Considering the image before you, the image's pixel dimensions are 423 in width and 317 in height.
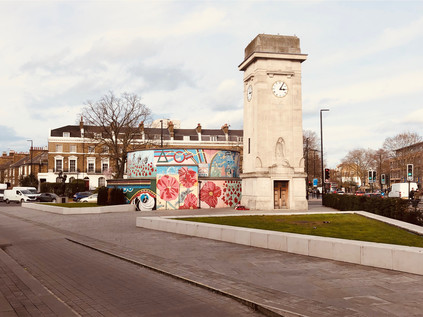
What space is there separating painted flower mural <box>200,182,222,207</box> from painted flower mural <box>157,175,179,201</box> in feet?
7.95

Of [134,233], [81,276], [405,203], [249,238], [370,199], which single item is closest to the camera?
[81,276]

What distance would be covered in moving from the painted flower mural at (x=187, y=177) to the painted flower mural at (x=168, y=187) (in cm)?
65

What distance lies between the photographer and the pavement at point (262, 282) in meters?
7.08

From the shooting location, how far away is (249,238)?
1470 cm

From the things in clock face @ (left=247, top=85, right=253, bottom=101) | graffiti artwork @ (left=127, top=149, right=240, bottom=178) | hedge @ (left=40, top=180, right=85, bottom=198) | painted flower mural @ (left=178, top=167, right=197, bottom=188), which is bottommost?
hedge @ (left=40, top=180, right=85, bottom=198)

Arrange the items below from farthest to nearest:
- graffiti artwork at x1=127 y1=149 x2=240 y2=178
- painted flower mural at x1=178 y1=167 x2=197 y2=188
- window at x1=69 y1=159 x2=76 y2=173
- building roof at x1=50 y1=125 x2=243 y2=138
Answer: building roof at x1=50 y1=125 x2=243 y2=138, window at x1=69 y1=159 x2=76 y2=173, graffiti artwork at x1=127 y1=149 x2=240 y2=178, painted flower mural at x1=178 y1=167 x2=197 y2=188

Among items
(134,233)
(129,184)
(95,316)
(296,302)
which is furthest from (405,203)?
(129,184)

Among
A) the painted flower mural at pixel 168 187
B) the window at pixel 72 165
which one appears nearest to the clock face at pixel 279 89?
the painted flower mural at pixel 168 187

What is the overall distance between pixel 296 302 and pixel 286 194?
1046 inches

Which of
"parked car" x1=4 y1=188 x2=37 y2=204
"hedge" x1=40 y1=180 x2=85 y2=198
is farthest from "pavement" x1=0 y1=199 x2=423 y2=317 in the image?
"hedge" x1=40 y1=180 x2=85 y2=198

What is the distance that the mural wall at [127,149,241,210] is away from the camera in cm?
3534

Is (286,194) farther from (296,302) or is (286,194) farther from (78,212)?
(296,302)

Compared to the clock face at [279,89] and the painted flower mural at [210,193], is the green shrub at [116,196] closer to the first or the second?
the painted flower mural at [210,193]

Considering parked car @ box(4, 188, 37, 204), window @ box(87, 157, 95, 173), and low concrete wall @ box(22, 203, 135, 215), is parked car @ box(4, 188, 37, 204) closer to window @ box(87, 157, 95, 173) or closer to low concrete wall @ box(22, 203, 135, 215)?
low concrete wall @ box(22, 203, 135, 215)
